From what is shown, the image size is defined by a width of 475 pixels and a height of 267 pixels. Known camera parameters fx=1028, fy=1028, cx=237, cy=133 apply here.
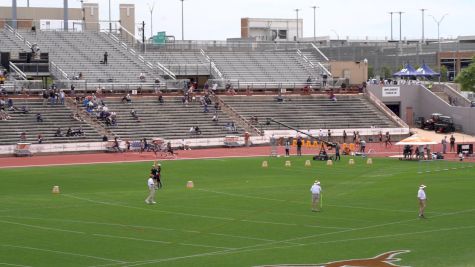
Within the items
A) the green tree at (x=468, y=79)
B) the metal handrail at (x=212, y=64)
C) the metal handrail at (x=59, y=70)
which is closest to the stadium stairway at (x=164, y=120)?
the metal handrail at (x=59, y=70)

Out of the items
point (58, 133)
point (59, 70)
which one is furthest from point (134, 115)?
point (59, 70)

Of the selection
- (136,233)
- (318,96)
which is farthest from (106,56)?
(136,233)

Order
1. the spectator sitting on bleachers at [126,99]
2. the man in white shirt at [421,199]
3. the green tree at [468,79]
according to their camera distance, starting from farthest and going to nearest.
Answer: the green tree at [468,79] → the spectator sitting on bleachers at [126,99] → the man in white shirt at [421,199]

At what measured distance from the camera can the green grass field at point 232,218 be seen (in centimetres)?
3269

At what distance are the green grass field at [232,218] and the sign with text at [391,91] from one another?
125 ft

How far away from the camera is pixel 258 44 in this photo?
113 metres

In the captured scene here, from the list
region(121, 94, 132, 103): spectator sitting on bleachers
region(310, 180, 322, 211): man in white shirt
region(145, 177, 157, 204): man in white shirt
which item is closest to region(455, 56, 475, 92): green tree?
region(121, 94, 132, 103): spectator sitting on bleachers

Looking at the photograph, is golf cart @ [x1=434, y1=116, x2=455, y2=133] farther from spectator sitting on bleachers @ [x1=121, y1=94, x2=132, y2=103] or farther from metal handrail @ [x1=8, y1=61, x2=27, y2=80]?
metal handrail @ [x1=8, y1=61, x2=27, y2=80]

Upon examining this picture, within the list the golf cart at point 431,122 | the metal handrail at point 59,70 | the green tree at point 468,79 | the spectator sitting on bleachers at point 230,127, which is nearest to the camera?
the spectator sitting on bleachers at point 230,127

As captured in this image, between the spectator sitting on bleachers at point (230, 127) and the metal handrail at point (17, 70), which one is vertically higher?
the metal handrail at point (17, 70)

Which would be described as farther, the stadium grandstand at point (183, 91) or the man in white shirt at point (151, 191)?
the stadium grandstand at point (183, 91)

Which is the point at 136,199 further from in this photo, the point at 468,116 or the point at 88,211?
the point at 468,116

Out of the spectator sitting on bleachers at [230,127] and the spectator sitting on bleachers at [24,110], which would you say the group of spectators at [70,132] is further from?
the spectator sitting on bleachers at [230,127]

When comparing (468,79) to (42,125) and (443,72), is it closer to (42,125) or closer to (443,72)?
(443,72)
